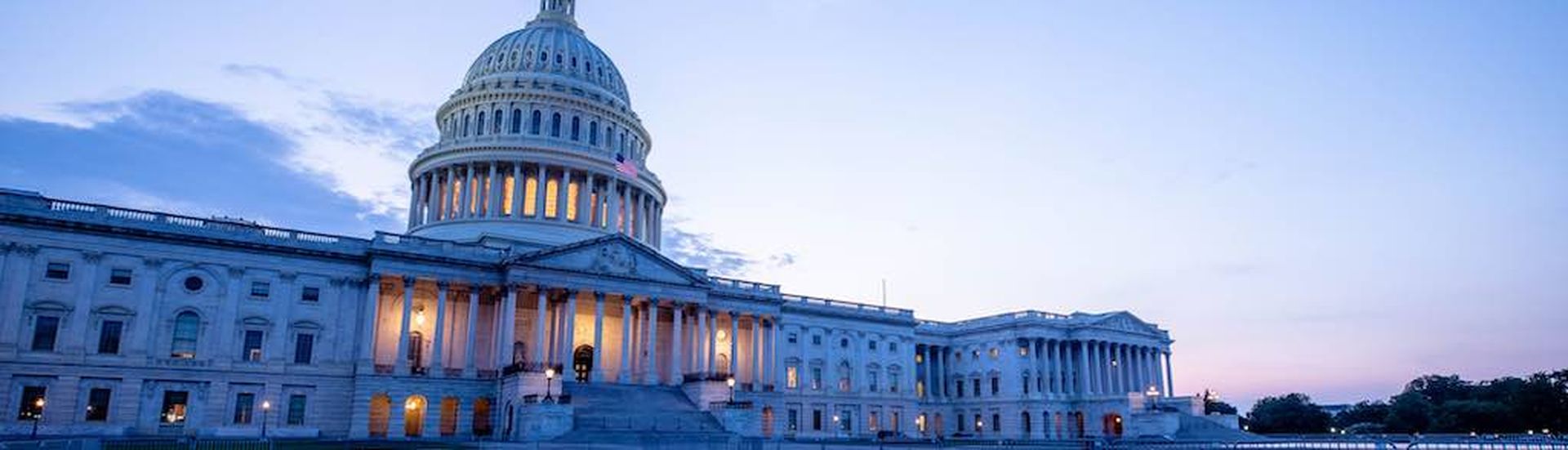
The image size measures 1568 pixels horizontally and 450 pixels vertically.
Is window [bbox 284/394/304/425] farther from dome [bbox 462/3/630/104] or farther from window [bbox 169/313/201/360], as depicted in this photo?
dome [bbox 462/3/630/104]

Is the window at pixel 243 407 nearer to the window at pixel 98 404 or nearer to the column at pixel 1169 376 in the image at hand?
the window at pixel 98 404

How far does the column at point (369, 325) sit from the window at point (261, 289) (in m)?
5.10

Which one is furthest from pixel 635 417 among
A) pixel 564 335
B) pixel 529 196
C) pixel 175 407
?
pixel 529 196

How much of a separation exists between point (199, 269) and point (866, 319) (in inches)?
2061

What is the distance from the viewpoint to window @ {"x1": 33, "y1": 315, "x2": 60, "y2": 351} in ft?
165

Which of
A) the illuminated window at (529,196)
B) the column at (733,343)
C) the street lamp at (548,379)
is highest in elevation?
the illuminated window at (529,196)

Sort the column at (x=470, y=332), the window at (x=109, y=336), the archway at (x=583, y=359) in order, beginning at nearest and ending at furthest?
the window at (x=109, y=336) < the column at (x=470, y=332) < the archway at (x=583, y=359)

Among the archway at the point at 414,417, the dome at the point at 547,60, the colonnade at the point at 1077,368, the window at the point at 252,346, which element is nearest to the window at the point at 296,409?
the window at the point at 252,346

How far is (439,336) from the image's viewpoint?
59.8 m

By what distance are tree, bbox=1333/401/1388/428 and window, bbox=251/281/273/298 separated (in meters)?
106

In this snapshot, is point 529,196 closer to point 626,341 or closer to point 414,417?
point 626,341

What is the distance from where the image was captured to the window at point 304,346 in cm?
5688

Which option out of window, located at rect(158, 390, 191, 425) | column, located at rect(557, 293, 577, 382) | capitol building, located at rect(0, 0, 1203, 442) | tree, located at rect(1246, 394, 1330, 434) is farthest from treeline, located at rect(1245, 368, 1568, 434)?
window, located at rect(158, 390, 191, 425)

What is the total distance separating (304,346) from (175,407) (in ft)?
22.7
